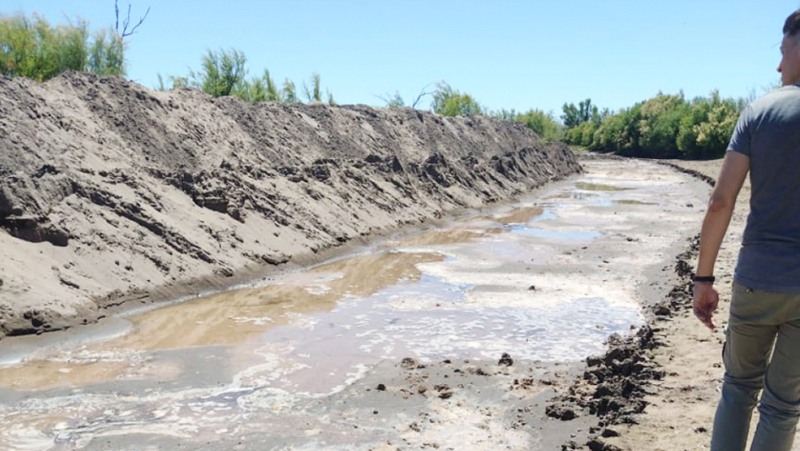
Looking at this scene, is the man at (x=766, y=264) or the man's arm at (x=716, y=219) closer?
the man at (x=766, y=264)

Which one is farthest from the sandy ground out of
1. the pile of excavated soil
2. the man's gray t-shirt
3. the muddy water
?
the pile of excavated soil

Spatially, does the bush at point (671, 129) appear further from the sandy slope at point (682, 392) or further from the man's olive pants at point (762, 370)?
the man's olive pants at point (762, 370)

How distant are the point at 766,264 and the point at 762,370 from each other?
53cm

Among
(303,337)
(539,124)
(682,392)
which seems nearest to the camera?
(682,392)

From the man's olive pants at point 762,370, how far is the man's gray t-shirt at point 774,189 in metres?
0.09

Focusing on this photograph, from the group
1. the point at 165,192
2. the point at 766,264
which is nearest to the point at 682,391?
the point at 766,264

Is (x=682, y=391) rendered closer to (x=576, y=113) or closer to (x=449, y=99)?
(x=449, y=99)

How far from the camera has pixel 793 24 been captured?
3.31m

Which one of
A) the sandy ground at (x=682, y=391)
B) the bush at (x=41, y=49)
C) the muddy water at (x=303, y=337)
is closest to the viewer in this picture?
the sandy ground at (x=682, y=391)

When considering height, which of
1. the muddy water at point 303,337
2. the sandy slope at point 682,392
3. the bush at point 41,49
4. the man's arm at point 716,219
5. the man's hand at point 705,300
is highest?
the bush at point 41,49

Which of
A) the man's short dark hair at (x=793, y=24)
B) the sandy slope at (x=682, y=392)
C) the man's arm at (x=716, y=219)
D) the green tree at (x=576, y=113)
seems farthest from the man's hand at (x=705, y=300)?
the green tree at (x=576, y=113)

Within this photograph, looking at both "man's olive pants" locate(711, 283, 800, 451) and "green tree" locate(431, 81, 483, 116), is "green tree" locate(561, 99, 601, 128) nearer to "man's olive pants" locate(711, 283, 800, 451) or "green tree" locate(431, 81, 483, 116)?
"green tree" locate(431, 81, 483, 116)

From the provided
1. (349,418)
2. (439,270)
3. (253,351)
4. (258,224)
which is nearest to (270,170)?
(258,224)

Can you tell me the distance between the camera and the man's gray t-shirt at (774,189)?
3.14 m
